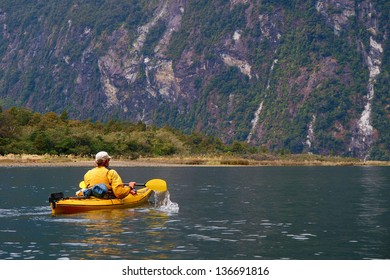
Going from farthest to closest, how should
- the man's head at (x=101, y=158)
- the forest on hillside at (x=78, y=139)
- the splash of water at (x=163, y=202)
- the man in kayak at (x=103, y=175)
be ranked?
the forest on hillside at (x=78, y=139)
the splash of water at (x=163, y=202)
the man in kayak at (x=103, y=175)
the man's head at (x=101, y=158)

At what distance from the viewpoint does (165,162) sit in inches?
5507

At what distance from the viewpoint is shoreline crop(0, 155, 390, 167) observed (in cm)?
11788

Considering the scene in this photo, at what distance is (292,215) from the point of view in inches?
1565

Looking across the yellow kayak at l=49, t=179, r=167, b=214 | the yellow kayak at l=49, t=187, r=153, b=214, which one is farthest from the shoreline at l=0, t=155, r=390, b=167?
the yellow kayak at l=49, t=187, r=153, b=214

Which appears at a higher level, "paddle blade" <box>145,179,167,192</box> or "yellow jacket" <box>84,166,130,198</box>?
"yellow jacket" <box>84,166,130,198</box>

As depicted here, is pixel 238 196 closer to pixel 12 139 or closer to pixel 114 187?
pixel 114 187

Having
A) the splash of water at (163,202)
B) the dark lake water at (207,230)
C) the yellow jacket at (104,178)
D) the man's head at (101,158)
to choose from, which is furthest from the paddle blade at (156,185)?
the man's head at (101,158)

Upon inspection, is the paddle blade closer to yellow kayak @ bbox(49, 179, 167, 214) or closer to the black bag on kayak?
yellow kayak @ bbox(49, 179, 167, 214)

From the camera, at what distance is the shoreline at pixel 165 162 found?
387 ft

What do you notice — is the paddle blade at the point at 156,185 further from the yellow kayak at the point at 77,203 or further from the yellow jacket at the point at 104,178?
the yellow jacket at the point at 104,178

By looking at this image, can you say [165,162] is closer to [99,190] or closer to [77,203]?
[99,190]

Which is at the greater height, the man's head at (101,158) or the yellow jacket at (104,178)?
the man's head at (101,158)

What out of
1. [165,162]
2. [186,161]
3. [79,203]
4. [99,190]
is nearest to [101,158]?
[99,190]

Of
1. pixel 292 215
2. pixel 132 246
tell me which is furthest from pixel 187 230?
pixel 292 215
